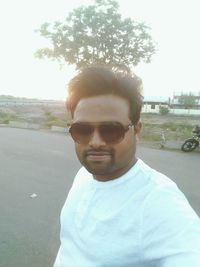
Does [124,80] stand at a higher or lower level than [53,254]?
higher

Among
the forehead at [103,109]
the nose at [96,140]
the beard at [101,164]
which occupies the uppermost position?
the forehead at [103,109]

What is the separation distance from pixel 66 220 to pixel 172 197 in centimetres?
55

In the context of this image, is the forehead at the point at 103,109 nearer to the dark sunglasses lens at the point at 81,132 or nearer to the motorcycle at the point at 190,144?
the dark sunglasses lens at the point at 81,132

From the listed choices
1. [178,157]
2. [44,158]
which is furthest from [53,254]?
[178,157]

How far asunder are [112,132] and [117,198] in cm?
26

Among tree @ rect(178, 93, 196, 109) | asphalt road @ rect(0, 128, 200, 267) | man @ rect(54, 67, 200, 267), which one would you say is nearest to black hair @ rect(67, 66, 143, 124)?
man @ rect(54, 67, 200, 267)

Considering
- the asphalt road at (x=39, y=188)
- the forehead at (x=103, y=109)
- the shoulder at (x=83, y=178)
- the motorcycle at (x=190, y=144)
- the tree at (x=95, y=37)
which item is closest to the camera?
the forehead at (x=103, y=109)

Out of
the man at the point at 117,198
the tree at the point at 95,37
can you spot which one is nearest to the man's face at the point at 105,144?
the man at the point at 117,198

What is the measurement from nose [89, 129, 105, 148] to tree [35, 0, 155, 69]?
3390 cm

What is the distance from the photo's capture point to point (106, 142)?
170 cm

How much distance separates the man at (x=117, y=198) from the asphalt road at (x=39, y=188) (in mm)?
2695

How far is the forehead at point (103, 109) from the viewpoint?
1.63 meters

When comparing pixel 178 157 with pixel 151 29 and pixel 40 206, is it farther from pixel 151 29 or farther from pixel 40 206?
pixel 151 29

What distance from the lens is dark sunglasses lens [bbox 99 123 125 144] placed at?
5.39 feet
